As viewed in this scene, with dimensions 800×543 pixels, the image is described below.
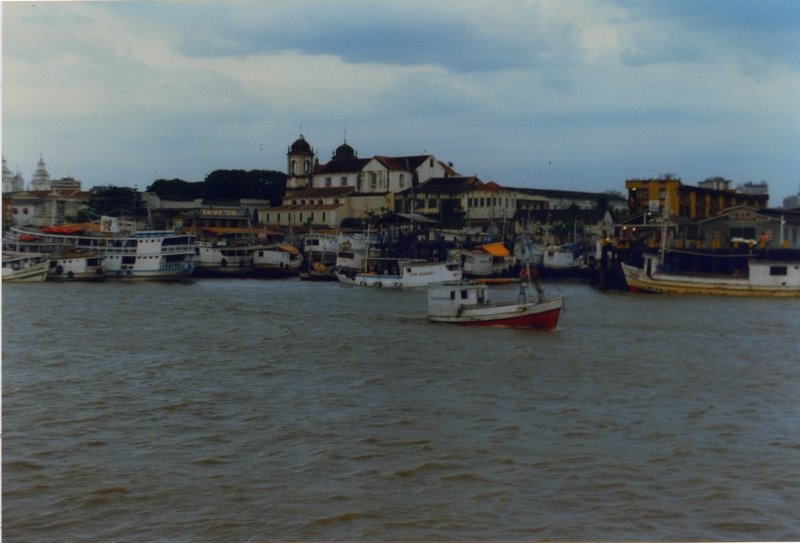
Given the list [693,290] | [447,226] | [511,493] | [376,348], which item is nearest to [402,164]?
[447,226]

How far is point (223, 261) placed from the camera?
5056 centimetres

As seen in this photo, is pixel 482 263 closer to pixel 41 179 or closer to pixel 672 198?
pixel 672 198

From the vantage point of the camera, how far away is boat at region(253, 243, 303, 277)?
50.3m

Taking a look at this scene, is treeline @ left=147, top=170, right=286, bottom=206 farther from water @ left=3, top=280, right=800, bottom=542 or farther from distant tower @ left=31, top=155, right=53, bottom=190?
water @ left=3, top=280, right=800, bottom=542

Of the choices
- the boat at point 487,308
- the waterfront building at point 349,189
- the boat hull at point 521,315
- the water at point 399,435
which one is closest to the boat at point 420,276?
the boat at point 487,308

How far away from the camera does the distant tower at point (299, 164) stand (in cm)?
7390

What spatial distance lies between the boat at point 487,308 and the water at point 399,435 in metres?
0.43

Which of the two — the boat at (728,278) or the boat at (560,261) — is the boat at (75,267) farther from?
the boat at (728,278)

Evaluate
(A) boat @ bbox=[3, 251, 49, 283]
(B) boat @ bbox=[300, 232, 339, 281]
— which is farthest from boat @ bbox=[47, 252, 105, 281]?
(B) boat @ bbox=[300, 232, 339, 281]

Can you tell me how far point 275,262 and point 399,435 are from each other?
39473 mm

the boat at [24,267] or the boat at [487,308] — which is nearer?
the boat at [487,308]

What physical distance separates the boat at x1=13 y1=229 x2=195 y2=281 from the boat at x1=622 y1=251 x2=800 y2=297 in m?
19.8

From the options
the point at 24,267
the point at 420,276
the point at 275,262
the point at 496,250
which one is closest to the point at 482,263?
the point at 496,250

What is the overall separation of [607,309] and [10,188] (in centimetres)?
4401
